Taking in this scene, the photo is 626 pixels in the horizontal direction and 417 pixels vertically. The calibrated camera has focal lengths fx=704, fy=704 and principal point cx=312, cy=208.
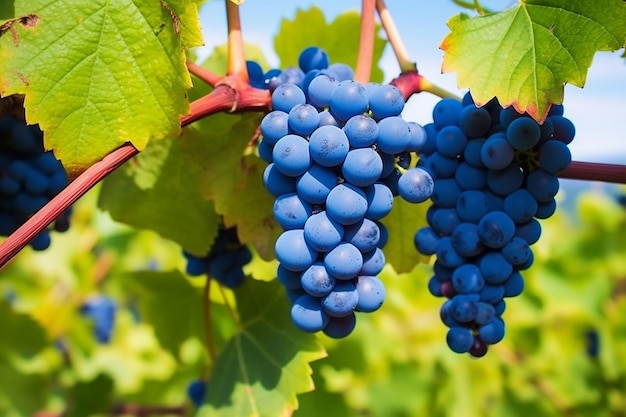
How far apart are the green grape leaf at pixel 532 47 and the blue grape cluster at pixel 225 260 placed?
0.58m

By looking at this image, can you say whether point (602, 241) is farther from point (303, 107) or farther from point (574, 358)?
point (303, 107)

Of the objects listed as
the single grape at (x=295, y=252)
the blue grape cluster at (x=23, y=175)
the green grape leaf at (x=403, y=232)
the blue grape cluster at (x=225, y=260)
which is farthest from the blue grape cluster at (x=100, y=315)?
the single grape at (x=295, y=252)

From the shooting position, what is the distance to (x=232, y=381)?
1225 millimetres

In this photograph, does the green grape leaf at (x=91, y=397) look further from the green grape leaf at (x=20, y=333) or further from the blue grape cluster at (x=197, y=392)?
the blue grape cluster at (x=197, y=392)

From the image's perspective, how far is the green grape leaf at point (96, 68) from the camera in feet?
2.81

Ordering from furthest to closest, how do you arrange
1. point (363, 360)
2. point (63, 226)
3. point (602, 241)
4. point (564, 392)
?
point (602, 241)
point (564, 392)
point (363, 360)
point (63, 226)

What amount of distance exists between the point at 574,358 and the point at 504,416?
39 centimetres

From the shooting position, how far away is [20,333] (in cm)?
214

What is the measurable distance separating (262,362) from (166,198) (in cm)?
35

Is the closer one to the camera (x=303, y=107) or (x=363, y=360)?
(x=303, y=107)

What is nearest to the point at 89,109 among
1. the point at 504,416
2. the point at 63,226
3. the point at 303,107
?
the point at 303,107

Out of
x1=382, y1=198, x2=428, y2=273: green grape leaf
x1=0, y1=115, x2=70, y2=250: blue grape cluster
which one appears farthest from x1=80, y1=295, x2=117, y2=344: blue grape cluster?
x1=382, y1=198, x2=428, y2=273: green grape leaf

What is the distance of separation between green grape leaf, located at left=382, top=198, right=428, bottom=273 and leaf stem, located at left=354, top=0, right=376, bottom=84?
0.25m

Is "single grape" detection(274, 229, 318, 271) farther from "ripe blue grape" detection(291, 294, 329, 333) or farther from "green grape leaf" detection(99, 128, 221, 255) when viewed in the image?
"green grape leaf" detection(99, 128, 221, 255)
